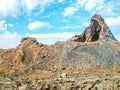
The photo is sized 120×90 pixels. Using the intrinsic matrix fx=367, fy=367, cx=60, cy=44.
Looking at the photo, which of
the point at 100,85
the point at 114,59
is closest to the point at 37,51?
the point at 114,59

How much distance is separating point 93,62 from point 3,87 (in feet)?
84.0

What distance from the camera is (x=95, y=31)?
112 metres

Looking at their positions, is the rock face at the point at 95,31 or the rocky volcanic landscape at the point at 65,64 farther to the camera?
the rock face at the point at 95,31

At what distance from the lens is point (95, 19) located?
112562mm

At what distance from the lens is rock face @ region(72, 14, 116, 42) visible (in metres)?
111

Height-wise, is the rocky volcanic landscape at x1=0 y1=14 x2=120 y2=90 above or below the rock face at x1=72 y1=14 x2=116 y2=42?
below

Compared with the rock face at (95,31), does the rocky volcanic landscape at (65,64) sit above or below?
below

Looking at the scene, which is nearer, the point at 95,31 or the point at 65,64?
the point at 65,64

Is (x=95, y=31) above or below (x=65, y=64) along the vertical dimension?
above

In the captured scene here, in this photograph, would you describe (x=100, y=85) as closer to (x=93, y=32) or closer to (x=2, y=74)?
(x=2, y=74)

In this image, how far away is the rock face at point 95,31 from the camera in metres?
111

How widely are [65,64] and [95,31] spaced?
22.5 m

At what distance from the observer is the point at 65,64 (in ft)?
307

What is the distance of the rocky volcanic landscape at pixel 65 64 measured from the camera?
79188 millimetres
